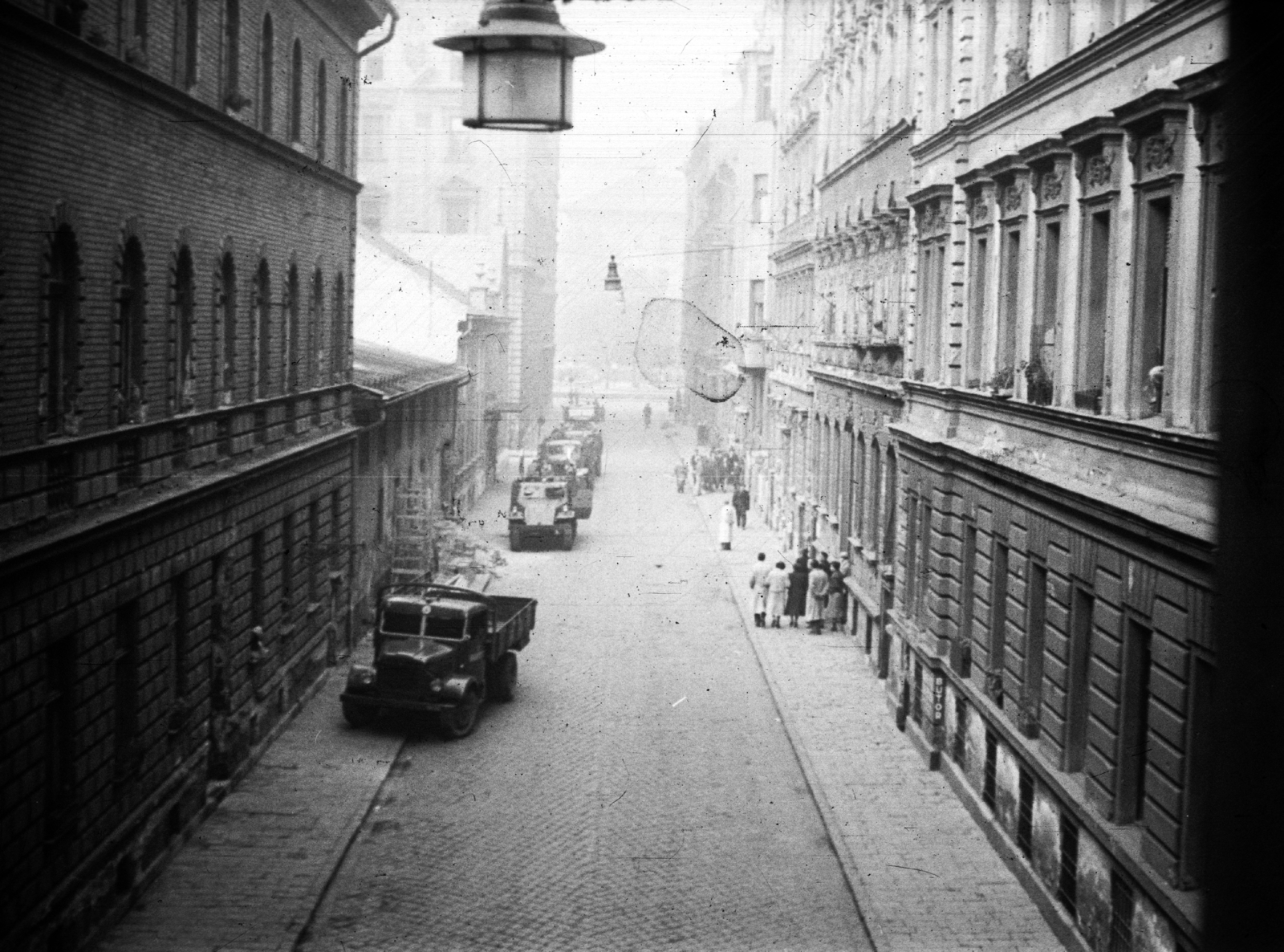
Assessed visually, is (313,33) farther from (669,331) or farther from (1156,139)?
(669,331)

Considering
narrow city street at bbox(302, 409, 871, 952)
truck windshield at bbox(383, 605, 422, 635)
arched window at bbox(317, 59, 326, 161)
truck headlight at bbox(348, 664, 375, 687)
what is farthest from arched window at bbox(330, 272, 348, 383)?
narrow city street at bbox(302, 409, 871, 952)

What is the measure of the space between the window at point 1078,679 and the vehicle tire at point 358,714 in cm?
956

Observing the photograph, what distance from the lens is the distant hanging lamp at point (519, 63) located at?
575 cm

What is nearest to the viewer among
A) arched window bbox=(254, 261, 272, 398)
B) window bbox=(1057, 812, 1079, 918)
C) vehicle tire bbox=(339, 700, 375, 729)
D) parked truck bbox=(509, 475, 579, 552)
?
window bbox=(1057, 812, 1079, 918)

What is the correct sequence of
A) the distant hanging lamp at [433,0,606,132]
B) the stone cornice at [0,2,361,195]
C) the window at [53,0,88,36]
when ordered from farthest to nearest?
1. the window at [53,0,88,36]
2. the stone cornice at [0,2,361,195]
3. the distant hanging lamp at [433,0,606,132]

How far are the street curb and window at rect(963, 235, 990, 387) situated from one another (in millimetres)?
4881

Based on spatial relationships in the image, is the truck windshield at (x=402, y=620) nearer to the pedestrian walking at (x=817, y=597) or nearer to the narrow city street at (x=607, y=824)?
the narrow city street at (x=607, y=824)

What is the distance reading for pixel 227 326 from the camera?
1741cm

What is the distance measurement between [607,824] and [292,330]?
817cm

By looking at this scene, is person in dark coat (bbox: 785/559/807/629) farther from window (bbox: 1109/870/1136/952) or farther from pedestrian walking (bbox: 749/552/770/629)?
window (bbox: 1109/870/1136/952)

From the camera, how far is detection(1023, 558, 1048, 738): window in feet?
48.3

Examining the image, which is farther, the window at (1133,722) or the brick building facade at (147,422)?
the window at (1133,722)

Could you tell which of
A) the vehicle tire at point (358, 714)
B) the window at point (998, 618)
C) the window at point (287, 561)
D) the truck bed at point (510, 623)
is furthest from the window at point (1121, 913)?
the window at point (287, 561)

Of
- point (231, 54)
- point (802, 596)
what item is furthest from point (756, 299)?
point (231, 54)
